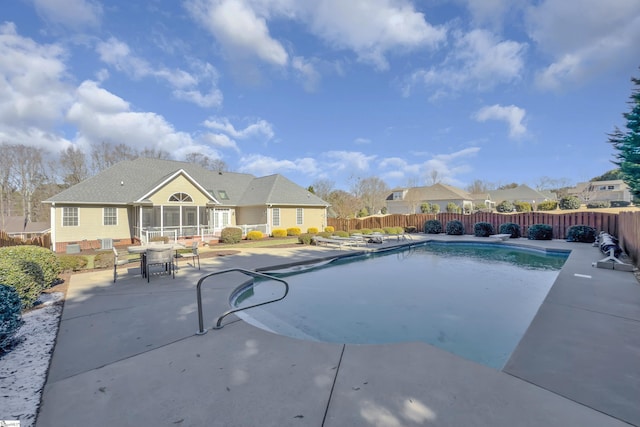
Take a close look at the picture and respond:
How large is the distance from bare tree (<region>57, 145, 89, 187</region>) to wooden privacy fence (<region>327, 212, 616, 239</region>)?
30.2m

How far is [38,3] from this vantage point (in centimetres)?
1018

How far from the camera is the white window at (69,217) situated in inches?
610

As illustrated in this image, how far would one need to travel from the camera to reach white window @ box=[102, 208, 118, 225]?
1684cm

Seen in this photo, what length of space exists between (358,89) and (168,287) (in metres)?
17.9

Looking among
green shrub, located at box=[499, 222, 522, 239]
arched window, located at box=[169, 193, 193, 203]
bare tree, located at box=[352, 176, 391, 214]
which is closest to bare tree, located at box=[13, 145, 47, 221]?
arched window, located at box=[169, 193, 193, 203]

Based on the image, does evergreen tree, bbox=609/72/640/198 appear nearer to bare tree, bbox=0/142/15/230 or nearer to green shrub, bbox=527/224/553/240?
green shrub, bbox=527/224/553/240

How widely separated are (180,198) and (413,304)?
672 inches

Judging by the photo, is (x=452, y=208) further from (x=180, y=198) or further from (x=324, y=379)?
(x=324, y=379)

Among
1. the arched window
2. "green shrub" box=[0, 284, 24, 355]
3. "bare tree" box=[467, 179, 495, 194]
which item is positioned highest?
"bare tree" box=[467, 179, 495, 194]

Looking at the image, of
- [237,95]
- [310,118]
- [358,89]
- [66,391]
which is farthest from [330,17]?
[66,391]

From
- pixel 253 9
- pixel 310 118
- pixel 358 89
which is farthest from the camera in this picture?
pixel 310 118

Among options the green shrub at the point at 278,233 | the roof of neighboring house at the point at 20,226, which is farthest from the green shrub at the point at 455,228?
the roof of neighboring house at the point at 20,226

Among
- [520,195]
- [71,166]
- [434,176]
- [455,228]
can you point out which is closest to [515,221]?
[455,228]

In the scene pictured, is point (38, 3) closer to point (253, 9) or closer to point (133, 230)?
point (253, 9)
